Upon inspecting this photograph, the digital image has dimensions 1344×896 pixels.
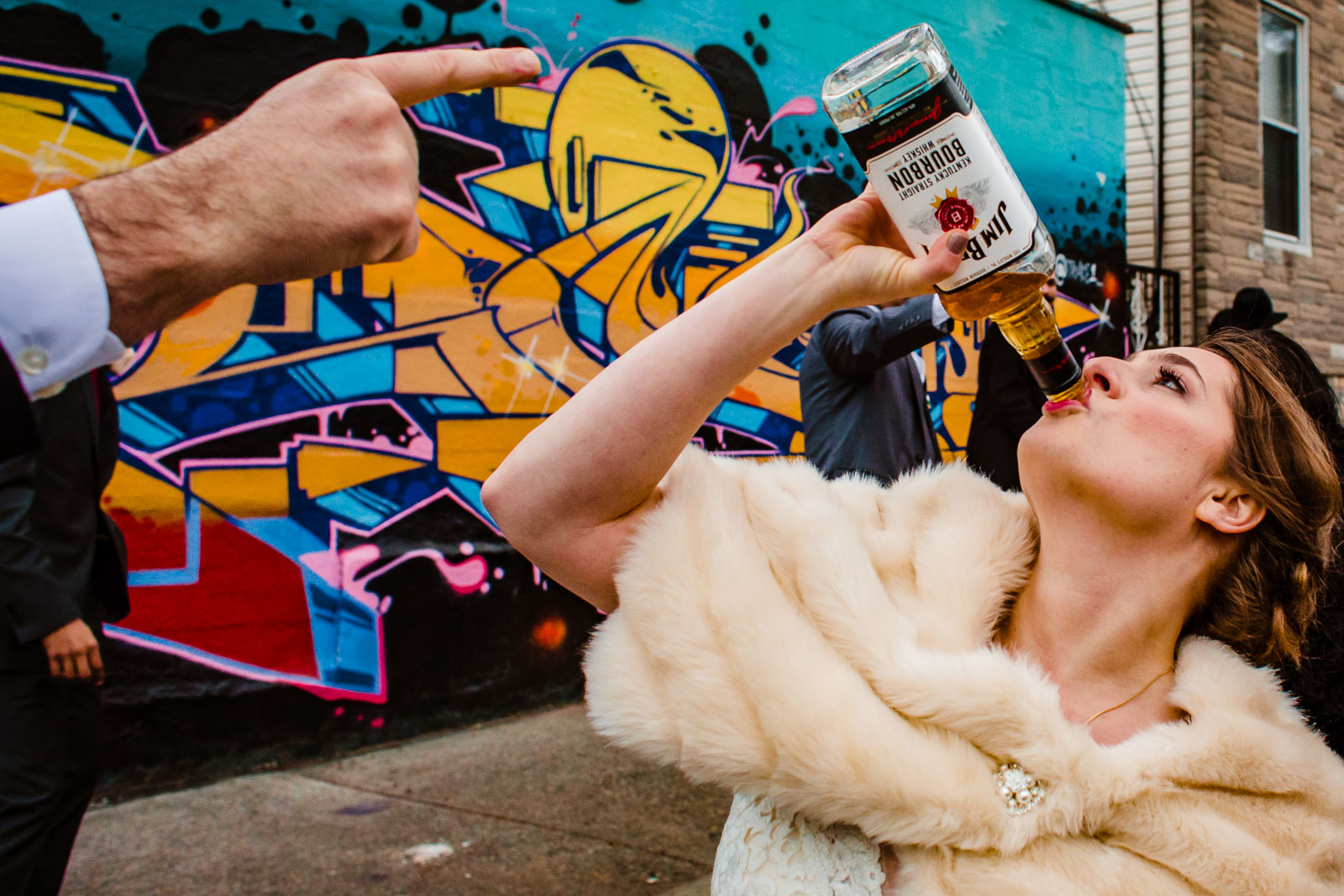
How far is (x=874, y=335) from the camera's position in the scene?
125 inches

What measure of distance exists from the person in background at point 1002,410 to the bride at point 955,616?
2339mm

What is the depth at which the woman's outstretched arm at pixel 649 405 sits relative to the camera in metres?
1.43

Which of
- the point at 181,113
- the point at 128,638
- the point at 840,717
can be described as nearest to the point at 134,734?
the point at 128,638

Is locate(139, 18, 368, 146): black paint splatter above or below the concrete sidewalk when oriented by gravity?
above

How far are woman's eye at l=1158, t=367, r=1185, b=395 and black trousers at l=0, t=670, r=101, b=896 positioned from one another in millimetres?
2663

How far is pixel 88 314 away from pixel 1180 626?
1792 millimetres

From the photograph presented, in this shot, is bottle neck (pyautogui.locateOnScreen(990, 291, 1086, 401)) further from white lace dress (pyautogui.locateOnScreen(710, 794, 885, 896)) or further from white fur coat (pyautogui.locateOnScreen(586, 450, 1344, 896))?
white lace dress (pyautogui.locateOnScreen(710, 794, 885, 896))

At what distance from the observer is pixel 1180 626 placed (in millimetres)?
1698

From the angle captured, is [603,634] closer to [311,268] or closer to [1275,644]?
[311,268]

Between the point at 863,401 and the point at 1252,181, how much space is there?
25.5 feet

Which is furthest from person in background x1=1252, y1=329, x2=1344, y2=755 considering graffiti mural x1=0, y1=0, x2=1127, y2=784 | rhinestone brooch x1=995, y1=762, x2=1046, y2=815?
graffiti mural x1=0, y1=0, x2=1127, y2=784

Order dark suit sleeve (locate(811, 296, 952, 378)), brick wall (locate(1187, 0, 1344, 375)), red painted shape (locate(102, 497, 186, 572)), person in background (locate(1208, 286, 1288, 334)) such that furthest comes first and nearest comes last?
brick wall (locate(1187, 0, 1344, 375)) → red painted shape (locate(102, 497, 186, 572)) → dark suit sleeve (locate(811, 296, 952, 378)) → person in background (locate(1208, 286, 1288, 334))

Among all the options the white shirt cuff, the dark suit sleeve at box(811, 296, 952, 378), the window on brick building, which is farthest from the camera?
the window on brick building

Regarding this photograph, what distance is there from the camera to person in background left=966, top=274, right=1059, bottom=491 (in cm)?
406
